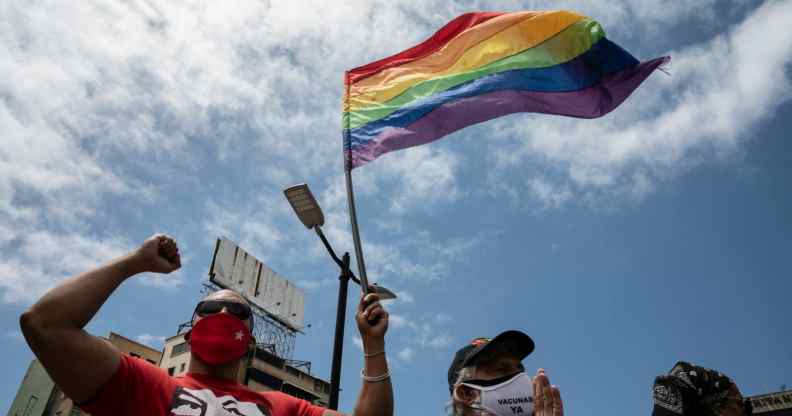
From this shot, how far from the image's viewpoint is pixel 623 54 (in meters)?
5.75

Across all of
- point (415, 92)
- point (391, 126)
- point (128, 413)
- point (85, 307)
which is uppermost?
Answer: point (415, 92)

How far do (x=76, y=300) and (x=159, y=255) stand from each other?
380 mm

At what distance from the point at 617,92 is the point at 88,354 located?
517 cm

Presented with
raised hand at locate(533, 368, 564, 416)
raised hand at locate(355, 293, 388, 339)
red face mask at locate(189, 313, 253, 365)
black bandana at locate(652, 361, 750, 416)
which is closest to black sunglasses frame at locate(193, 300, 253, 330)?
red face mask at locate(189, 313, 253, 365)

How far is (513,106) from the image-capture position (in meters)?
5.56

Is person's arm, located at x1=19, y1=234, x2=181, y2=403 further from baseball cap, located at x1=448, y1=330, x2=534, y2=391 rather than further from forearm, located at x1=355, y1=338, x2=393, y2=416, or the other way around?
baseball cap, located at x1=448, y1=330, x2=534, y2=391

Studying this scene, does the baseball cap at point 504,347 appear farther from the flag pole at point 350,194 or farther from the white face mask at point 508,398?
the flag pole at point 350,194

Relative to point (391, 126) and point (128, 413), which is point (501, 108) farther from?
point (128, 413)

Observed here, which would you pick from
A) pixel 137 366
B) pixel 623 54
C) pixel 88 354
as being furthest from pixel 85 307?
pixel 623 54

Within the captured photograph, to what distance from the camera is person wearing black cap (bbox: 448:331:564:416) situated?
2842 mm

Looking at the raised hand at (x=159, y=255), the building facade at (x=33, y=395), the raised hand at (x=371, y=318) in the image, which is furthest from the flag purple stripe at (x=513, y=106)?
the building facade at (x=33, y=395)

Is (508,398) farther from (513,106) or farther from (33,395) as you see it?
A: (33,395)

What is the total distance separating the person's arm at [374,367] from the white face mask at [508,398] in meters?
0.73

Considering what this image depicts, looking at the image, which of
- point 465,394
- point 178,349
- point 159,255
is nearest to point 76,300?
point 159,255
